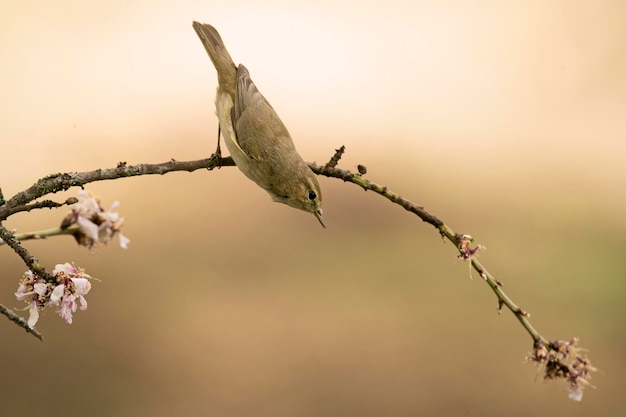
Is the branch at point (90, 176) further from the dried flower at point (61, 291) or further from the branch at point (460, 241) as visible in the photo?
the branch at point (460, 241)

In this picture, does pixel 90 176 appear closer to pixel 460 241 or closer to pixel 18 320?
pixel 18 320

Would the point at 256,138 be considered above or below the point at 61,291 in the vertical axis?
above

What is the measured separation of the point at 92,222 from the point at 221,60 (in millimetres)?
2096

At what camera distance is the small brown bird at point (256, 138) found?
259cm

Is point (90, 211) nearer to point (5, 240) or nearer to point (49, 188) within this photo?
point (5, 240)

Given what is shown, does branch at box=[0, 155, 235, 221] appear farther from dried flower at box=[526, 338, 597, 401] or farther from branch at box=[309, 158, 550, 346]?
dried flower at box=[526, 338, 597, 401]

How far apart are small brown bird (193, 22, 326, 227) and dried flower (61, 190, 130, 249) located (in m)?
1.34

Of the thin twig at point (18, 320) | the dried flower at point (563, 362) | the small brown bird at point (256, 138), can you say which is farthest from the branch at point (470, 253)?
the small brown bird at point (256, 138)

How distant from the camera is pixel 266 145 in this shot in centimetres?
273

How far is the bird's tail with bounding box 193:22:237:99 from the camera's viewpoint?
3.02m

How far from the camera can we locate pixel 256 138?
275cm

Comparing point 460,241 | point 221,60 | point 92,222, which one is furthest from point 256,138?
point 92,222

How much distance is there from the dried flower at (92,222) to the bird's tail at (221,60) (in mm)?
2008

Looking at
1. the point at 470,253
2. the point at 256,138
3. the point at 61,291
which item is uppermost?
the point at 256,138
